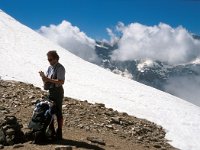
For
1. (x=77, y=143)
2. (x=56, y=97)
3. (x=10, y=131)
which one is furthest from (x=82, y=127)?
(x=10, y=131)

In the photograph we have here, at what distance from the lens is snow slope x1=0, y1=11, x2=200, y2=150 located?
73.3ft

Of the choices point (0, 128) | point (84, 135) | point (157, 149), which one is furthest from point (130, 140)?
point (0, 128)

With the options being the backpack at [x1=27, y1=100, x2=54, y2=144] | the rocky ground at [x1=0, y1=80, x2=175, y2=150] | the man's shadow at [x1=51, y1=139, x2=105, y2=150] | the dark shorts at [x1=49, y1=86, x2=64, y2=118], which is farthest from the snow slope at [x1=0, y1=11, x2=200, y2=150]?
the backpack at [x1=27, y1=100, x2=54, y2=144]

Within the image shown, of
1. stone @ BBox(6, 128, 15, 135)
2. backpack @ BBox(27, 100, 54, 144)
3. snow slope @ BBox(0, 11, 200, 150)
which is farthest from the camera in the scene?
snow slope @ BBox(0, 11, 200, 150)

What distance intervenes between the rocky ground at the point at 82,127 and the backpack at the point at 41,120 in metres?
0.29

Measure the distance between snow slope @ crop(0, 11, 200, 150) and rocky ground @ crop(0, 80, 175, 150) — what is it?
1896 millimetres

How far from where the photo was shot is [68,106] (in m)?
19.2

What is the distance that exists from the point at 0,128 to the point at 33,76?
1648 centimetres

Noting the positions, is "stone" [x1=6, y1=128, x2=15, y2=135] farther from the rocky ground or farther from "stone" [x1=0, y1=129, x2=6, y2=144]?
"stone" [x1=0, y1=129, x2=6, y2=144]

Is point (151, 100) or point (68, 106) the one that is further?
point (151, 100)

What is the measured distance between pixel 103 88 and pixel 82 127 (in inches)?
514

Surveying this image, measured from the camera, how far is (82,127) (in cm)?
1644

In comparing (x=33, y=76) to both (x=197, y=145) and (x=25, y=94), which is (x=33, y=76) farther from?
(x=197, y=145)

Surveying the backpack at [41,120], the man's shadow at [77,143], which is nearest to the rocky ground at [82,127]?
the man's shadow at [77,143]
